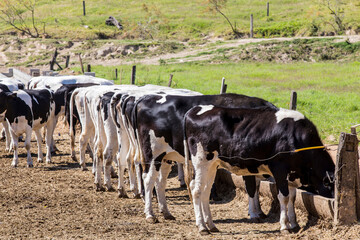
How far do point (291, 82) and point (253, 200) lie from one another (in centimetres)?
1925

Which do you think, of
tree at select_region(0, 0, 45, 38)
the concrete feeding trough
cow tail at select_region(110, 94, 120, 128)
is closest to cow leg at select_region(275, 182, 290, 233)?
the concrete feeding trough

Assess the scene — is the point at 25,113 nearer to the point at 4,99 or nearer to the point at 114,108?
the point at 4,99

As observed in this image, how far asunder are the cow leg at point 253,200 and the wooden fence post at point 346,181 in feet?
5.62

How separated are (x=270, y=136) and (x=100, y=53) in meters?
41.8

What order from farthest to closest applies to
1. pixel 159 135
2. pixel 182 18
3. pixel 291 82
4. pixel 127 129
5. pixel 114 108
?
1. pixel 182 18
2. pixel 291 82
3. pixel 114 108
4. pixel 127 129
5. pixel 159 135

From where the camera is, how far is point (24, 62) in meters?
49.0

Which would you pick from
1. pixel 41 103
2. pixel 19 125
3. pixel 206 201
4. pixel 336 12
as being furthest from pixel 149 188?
pixel 336 12

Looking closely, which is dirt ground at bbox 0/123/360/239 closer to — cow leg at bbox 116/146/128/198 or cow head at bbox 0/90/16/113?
cow leg at bbox 116/146/128/198

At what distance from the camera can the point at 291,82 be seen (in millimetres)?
27812

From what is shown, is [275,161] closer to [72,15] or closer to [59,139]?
[59,139]

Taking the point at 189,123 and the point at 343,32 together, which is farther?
the point at 343,32

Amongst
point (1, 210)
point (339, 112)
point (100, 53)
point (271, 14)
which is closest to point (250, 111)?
point (1, 210)

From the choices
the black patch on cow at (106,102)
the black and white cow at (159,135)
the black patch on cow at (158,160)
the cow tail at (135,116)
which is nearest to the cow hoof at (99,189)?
the black patch on cow at (106,102)

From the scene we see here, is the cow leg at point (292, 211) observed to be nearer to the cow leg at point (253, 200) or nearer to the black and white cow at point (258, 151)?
the black and white cow at point (258, 151)
